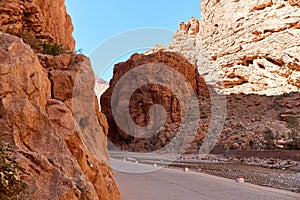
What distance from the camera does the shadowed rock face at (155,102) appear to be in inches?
1373

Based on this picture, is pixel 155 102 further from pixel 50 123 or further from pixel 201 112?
pixel 50 123

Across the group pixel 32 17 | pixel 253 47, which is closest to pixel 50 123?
pixel 32 17

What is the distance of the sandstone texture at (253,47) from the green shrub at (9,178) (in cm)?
4181

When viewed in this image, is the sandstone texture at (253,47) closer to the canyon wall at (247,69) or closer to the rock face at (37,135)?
the canyon wall at (247,69)

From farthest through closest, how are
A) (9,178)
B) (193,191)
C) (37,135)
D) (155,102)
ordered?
(155,102)
(193,191)
(37,135)
(9,178)

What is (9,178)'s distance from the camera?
237 cm

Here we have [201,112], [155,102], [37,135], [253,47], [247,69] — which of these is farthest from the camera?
[253,47]

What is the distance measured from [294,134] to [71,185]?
21055 millimetres

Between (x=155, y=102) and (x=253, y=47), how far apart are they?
822 inches

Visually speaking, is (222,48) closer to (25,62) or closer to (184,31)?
(184,31)

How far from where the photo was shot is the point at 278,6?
152 ft

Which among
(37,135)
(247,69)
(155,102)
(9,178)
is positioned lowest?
(9,178)

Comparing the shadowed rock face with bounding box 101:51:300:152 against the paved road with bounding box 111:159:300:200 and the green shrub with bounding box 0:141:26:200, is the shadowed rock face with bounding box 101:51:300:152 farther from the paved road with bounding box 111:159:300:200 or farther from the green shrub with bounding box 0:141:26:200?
the green shrub with bounding box 0:141:26:200

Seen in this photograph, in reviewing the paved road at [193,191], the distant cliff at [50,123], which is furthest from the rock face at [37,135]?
the paved road at [193,191]
